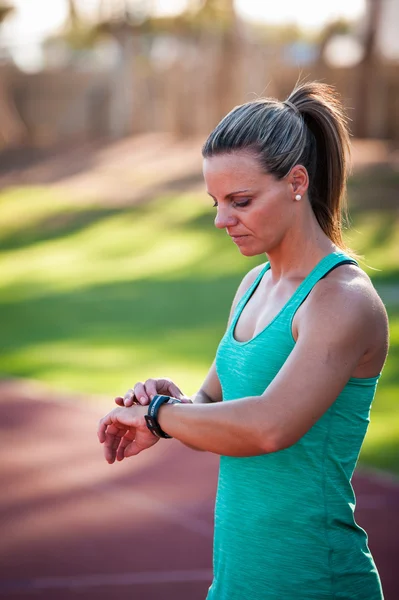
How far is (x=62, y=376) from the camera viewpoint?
9453mm

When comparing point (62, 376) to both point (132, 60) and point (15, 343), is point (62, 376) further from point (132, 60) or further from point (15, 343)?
point (132, 60)

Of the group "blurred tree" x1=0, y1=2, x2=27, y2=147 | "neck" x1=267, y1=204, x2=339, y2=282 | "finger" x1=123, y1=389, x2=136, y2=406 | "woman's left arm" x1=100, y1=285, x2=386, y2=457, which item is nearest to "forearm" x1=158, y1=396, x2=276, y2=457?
"woman's left arm" x1=100, y1=285, x2=386, y2=457

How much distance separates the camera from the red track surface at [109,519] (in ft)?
15.6

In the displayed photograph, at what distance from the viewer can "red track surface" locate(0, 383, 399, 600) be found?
4.76 m

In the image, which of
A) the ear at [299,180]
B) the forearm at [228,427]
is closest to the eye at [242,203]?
the ear at [299,180]

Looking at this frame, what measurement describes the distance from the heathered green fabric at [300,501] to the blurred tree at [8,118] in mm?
24427

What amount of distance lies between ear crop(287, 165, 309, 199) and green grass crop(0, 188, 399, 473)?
15.6 ft

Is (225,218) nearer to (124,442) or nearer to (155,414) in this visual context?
(155,414)

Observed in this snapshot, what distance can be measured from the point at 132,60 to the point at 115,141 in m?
2.46

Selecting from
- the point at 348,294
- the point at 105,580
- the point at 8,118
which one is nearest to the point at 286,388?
the point at 348,294

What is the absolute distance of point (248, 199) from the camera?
2.12 m

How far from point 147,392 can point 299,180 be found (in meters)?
0.66

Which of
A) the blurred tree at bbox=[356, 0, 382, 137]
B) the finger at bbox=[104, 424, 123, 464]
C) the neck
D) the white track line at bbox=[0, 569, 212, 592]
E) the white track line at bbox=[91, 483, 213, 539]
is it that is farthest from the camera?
the blurred tree at bbox=[356, 0, 382, 137]

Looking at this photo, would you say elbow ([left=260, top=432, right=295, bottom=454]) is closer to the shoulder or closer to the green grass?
the shoulder
